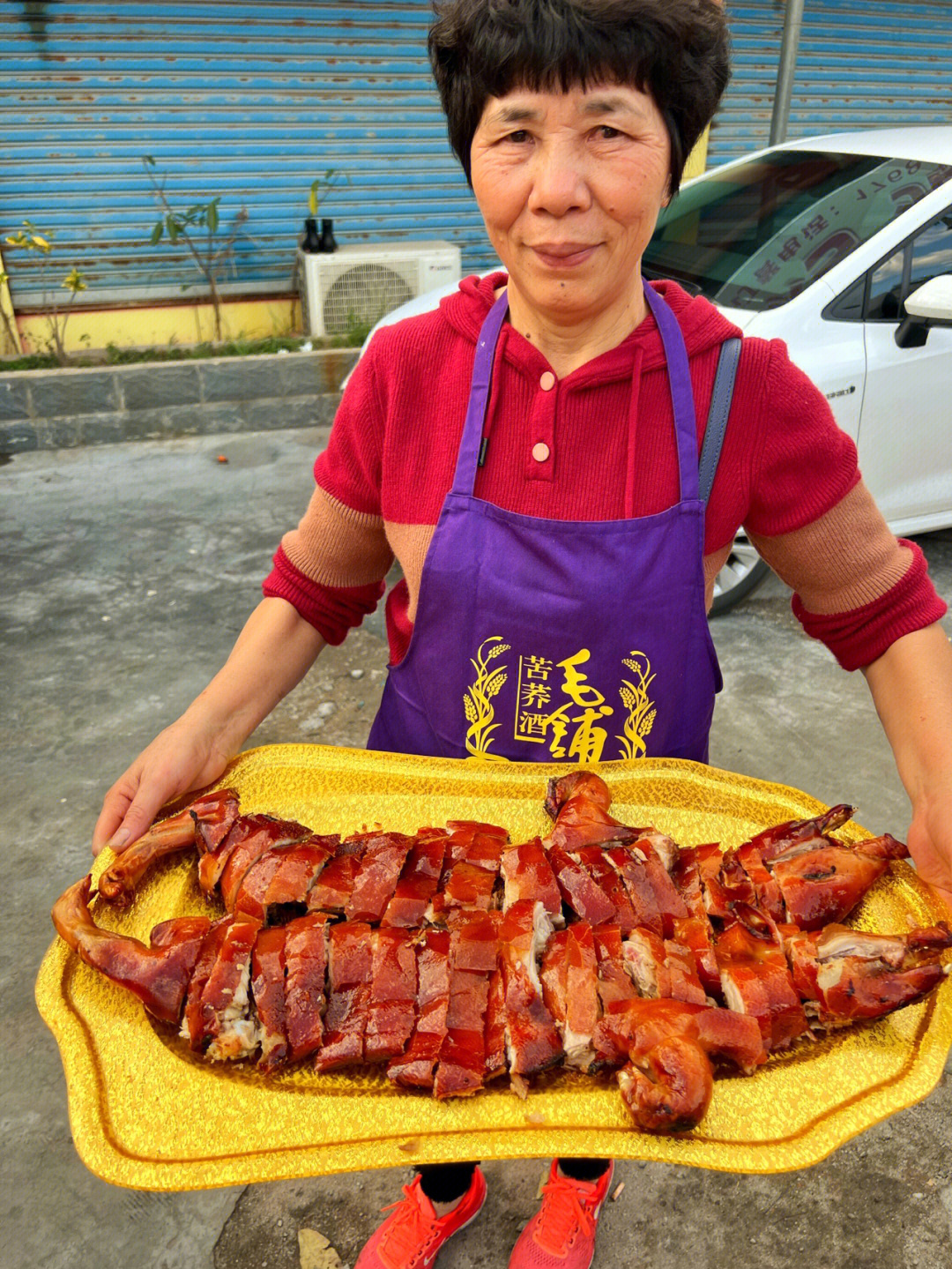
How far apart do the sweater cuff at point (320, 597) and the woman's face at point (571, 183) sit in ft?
2.69

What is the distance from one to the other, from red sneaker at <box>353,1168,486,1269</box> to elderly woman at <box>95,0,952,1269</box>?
131 centimetres

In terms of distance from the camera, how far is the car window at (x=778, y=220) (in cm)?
508

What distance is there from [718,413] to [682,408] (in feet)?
0.24

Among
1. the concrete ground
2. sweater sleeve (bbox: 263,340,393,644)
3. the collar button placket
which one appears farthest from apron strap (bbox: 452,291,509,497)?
the concrete ground

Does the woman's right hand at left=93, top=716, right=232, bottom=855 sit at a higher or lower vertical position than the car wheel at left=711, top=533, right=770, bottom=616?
higher

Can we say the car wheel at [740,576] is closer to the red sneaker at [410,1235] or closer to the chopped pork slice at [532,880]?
the red sneaker at [410,1235]

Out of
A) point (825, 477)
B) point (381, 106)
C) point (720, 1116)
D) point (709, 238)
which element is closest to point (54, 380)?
point (381, 106)

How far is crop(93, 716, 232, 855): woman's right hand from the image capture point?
1.89m

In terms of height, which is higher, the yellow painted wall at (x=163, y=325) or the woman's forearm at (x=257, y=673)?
the woman's forearm at (x=257, y=673)

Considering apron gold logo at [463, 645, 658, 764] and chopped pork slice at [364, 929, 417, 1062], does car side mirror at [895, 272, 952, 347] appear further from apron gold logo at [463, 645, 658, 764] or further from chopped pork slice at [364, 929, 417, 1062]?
chopped pork slice at [364, 929, 417, 1062]

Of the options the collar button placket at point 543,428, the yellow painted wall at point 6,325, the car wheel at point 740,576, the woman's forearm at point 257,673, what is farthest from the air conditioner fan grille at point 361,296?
the collar button placket at point 543,428

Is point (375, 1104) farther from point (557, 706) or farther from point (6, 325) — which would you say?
point (6, 325)

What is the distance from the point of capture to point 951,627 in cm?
570

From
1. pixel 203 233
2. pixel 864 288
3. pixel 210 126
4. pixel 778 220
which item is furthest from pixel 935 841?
pixel 210 126
